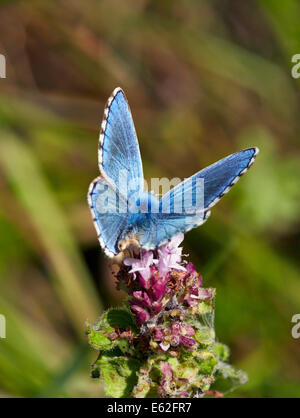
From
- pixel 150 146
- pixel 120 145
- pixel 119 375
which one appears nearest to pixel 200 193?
pixel 120 145

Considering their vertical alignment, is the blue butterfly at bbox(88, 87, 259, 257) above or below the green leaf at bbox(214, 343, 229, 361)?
above

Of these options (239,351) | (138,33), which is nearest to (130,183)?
(239,351)

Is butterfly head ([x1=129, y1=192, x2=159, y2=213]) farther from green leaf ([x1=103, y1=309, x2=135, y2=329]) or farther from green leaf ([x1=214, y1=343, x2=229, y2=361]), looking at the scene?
green leaf ([x1=214, y1=343, x2=229, y2=361])

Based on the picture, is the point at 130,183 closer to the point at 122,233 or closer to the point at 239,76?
the point at 122,233

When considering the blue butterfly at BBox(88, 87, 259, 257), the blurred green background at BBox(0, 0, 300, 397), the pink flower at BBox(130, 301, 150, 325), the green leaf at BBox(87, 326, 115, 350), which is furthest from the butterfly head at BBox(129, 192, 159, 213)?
the blurred green background at BBox(0, 0, 300, 397)

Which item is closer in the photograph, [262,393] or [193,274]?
[193,274]

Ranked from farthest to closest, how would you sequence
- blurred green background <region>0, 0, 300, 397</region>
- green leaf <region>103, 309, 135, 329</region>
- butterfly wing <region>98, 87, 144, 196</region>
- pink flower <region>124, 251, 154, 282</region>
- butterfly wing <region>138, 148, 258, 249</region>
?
blurred green background <region>0, 0, 300, 397</region> < butterfly wing <region>98, 87, 144, 196</region> < green leaf <region>103, 309, 135, 329</region> < pink flower <region>124, 251, 154, 282</region> < butterfly wing <region>138, 148, 258, 249</region>

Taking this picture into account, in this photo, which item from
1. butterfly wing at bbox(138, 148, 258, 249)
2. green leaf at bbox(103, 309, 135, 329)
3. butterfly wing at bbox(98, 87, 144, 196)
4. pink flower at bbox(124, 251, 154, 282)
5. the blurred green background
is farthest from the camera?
the blurred green background
